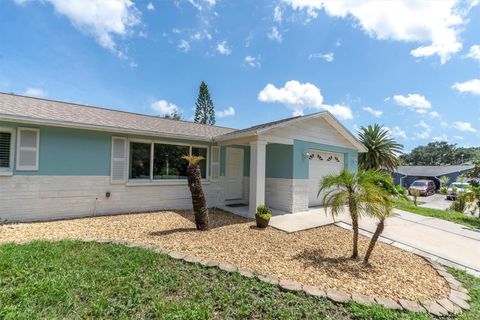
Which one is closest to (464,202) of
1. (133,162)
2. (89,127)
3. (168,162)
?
(168,162)

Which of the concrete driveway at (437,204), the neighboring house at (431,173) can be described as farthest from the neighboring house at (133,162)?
the neighboring house at (431,173)

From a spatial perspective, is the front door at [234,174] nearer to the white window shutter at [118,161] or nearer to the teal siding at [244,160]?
the teal siding at [244,160]

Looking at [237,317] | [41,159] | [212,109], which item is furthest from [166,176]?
[212,109]

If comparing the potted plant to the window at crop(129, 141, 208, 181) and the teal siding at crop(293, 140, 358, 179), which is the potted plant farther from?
the window at crop(129, 141, 208, 181)

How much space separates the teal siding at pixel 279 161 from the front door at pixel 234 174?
168 cm

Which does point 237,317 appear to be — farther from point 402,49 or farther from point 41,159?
point 402,49

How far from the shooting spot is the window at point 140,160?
8523 millimetres

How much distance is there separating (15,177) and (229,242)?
6.69 m

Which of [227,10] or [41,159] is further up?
[227,10]

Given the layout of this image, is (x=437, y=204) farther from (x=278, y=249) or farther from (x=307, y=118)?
(x=278, y=249)

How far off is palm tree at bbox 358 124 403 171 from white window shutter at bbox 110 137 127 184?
17257 mm

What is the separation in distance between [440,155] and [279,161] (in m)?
83.2

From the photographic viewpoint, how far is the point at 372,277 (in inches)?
162

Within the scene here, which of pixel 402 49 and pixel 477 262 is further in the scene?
pixel 402 49
